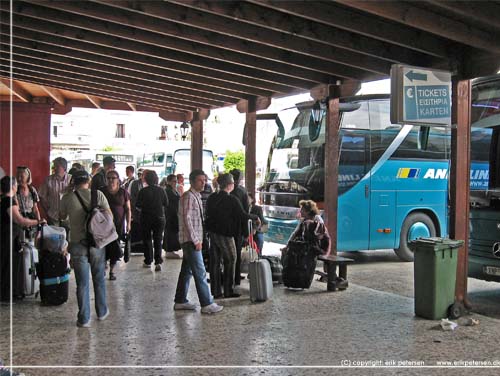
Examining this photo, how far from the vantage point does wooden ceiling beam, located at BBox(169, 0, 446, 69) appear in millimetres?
6294

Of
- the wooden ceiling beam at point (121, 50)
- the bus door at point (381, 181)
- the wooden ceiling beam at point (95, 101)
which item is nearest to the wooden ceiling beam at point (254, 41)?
the wooden ceiling beam at point (121, 50)

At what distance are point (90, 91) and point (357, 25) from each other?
754cm

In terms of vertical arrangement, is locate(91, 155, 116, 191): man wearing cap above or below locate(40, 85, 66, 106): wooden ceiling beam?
below

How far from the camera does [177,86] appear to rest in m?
10.8

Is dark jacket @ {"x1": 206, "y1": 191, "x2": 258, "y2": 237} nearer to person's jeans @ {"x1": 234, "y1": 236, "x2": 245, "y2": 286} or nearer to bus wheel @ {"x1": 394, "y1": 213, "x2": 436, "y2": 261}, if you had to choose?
person's jeans @ {"x1": 234, "y1": 236, "x2": 245, "y2": 286}

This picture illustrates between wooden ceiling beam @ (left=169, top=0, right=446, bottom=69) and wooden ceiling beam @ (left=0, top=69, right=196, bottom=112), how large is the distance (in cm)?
565

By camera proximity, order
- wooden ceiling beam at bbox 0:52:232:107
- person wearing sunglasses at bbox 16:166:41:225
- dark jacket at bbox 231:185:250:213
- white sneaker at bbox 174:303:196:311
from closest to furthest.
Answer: white sneaker at bbox 174:303:196:311
person wearing sunglasses at bbox 16:166:41:225
dark jacket at bbox 231:185:250:213
wooden ceiling beam at bbox 0:52:232:107

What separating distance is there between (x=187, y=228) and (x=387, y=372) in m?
2.80

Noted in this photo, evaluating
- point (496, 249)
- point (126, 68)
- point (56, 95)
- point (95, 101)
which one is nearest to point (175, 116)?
point (95, 101)

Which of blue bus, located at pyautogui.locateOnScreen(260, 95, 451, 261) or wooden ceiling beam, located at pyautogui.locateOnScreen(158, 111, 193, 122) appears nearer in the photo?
blue bus, located at pyautogui.locateOnScreen(260, 95, 451, 261)

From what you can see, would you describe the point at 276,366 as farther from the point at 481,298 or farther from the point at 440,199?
the point at 440,199

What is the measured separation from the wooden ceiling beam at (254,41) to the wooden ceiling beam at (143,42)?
313mm

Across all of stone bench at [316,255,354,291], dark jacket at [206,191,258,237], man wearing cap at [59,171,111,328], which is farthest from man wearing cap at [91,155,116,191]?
stone bench at [316,255,354,291]

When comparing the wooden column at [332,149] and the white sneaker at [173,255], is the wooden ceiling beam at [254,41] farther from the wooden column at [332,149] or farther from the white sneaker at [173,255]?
the white sneaker at [173,255]
